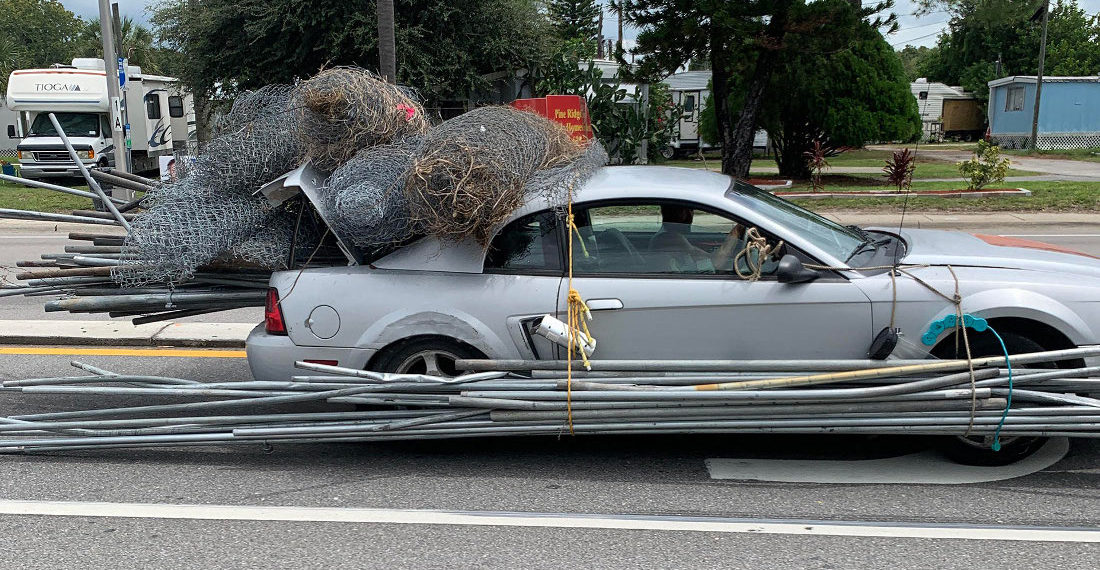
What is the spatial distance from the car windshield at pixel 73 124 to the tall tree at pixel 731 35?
15524mm

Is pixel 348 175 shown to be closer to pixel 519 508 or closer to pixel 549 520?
pixel 519 508

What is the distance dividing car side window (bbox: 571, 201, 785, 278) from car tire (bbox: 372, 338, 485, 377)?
73 cm

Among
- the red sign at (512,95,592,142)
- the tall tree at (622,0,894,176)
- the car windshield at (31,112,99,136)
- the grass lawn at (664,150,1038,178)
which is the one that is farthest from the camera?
the car windshield at (31,112,99,136)

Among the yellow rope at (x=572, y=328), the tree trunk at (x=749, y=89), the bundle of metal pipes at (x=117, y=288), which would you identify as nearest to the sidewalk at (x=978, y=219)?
the tree trunk at (x=749, y=89)

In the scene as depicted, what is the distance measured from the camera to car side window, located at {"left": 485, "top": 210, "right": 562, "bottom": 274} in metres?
4.93

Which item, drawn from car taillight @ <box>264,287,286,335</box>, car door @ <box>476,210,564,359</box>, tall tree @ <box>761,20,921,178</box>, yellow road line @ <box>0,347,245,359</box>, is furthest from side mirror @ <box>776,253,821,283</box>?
tall tree @ <box>761,20,921,178</box>

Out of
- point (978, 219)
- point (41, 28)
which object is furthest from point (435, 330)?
point (41, 28)

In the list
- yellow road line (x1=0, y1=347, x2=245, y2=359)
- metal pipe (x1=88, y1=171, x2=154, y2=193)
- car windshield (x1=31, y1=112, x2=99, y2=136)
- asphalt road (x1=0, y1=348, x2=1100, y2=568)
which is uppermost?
car windshield (x1=31, y1=112, x2=99, y2=136)

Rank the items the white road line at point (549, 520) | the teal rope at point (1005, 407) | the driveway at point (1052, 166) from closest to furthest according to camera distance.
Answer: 1. the white road line at point (549, 520)
2. the teal rope at point (1005, 407)
3. the driveway at point (1052, 166)

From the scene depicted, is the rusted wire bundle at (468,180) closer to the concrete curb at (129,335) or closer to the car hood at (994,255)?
the car hood at (994,255)

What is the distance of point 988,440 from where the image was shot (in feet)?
15.0

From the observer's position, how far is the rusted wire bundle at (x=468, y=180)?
4715mm

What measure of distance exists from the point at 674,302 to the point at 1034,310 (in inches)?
65.5

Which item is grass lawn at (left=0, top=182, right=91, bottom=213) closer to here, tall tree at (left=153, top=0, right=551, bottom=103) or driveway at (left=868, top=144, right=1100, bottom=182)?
tall tree at (left=153, top=0, right=551, bottom=103)
